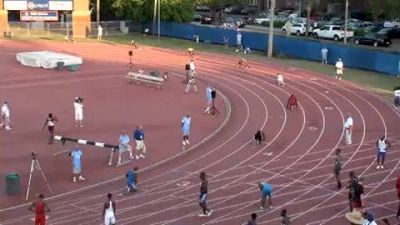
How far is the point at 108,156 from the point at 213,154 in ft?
12.8

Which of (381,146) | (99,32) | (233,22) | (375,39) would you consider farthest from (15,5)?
(381,146)

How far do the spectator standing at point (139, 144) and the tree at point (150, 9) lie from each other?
43514 millimetres

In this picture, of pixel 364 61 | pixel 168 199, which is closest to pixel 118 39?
pixel 364 61

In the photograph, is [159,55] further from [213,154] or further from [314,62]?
[213,154]

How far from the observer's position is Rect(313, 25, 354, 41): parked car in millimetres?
65438

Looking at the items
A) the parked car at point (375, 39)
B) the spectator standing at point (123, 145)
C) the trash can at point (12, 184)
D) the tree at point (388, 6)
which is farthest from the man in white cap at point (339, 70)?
the trash can at point (12, 184)

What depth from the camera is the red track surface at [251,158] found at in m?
19.7

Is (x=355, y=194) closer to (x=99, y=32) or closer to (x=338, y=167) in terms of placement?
(x=338, y=167)

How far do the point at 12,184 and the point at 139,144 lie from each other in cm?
545

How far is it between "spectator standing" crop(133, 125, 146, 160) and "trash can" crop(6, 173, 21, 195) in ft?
16.7

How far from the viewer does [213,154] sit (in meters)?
25.9

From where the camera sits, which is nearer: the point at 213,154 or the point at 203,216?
the point at 203,216

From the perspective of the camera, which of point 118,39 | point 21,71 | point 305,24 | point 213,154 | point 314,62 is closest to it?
point 213,154

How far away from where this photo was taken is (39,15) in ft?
204
